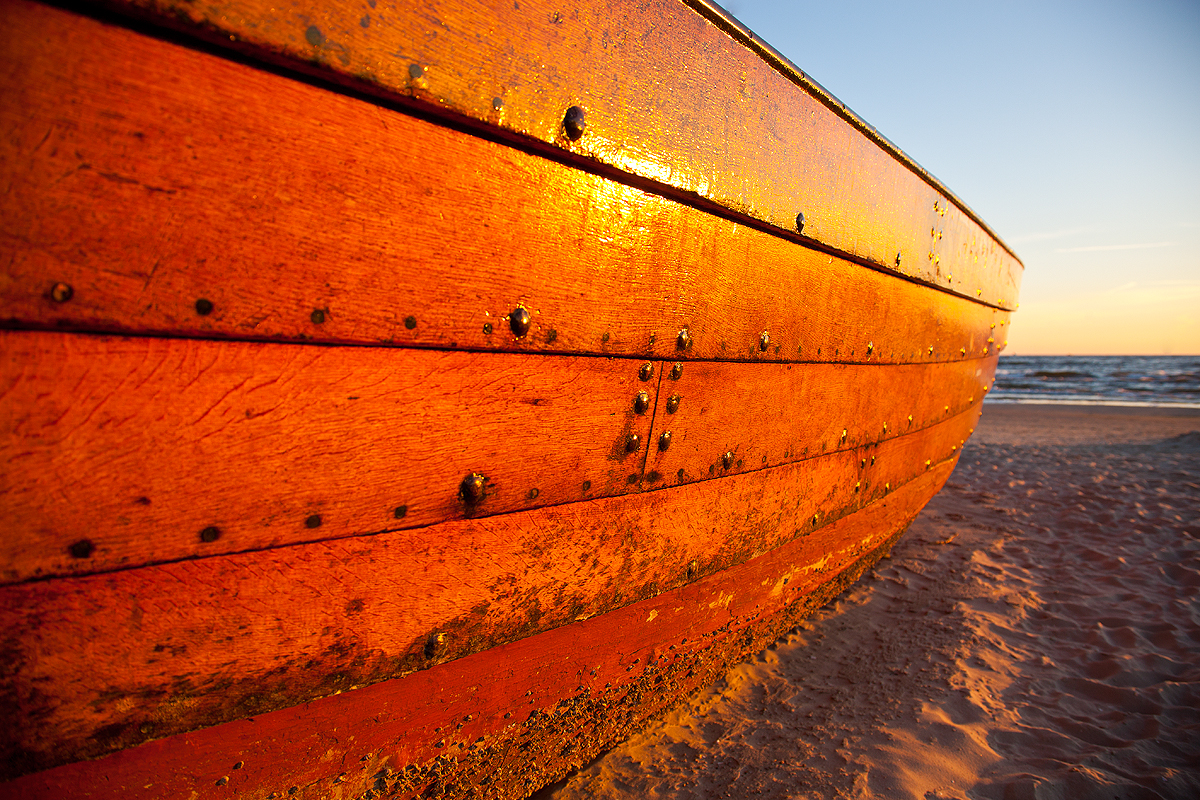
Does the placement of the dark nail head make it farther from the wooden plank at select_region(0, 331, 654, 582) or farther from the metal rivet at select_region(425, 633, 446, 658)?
the metal rivet at select_region(425, 633, 446, 658)

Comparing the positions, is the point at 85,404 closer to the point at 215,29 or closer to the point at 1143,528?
the point at 215,29

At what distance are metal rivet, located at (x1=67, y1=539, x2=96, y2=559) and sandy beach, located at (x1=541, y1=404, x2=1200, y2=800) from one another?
1.39m

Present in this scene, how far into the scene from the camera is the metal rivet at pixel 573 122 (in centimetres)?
89

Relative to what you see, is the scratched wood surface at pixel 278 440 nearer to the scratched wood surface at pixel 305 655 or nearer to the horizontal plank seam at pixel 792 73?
the scratched wood surface at pixel 305 655

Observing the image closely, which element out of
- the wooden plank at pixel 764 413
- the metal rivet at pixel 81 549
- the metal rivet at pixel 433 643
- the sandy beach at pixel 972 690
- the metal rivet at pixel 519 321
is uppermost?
the metal rivet at pixel 519 321

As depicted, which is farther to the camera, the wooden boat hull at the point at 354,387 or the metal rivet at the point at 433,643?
the metal rivet at the point at 433,643

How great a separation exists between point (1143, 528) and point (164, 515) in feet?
19.3

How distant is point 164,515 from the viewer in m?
0.66

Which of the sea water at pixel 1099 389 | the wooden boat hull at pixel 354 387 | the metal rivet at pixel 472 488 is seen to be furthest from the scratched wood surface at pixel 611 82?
the sea water at pixel 1099 389

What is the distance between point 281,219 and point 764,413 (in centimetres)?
119

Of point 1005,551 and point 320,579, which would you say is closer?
point 320,579

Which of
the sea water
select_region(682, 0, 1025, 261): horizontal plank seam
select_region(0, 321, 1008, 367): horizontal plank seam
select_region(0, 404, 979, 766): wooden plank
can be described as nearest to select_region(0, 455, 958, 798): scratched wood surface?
select_region(0, 404, 979, 766): wooden plank

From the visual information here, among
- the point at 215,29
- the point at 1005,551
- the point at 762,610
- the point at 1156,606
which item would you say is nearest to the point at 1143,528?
the point at 1005,551

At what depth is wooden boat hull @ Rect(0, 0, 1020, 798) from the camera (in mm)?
592
